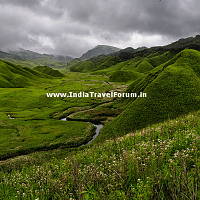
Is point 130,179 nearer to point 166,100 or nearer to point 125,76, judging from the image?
point 166,100

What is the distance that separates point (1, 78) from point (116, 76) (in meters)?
133

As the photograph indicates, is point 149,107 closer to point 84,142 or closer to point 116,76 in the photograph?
point 84,142

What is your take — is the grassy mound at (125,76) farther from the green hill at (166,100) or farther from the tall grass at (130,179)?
the tall grass at (130,179)

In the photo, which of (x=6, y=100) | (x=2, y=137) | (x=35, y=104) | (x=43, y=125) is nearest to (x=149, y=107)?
(x=43, y=125)

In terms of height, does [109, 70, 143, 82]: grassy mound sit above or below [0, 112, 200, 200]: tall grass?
above

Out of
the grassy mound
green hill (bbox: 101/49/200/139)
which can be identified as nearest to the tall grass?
green hill (bbox: 101/49/200/139)

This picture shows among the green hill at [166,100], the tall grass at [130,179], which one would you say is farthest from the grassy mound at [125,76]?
the tall grass at [130,179]

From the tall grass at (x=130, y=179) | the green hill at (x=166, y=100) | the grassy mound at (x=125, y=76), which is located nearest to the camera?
the tall grass at (x=130, y=179)

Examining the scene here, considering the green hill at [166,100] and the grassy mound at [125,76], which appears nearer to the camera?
the green hill at [166,100]

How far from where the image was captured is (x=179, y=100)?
108 feet

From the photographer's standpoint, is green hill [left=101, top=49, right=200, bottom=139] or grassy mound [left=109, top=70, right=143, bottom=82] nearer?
green hill [left=101, top=49, right=200, bottom=139]

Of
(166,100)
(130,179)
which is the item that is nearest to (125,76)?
(166,100)

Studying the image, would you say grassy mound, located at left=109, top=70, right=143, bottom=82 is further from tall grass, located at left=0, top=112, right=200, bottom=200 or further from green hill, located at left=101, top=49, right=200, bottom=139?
tall grass, located at left=0, top=112, right=200, bottom=200

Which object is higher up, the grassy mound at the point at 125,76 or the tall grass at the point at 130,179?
the grassy mound at the point at 125,76
